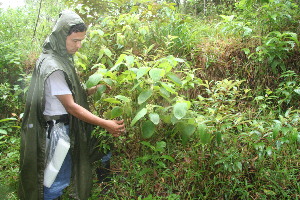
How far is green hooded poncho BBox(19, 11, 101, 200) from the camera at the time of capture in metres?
2.12

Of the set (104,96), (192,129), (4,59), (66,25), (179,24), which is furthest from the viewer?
(4,59)

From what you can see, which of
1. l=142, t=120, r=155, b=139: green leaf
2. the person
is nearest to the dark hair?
the person

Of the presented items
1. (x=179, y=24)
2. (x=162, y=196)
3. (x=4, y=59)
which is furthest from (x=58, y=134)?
(x=4, y=59)

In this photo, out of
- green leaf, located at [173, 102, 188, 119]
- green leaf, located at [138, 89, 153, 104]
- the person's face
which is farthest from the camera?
the person's face

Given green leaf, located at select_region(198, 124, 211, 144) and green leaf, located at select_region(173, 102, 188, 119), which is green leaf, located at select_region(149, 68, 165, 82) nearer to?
green leaf, located at select_region(173, 102, 188, 119)

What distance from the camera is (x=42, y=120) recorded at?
2.19 meters

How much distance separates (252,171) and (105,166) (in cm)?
154

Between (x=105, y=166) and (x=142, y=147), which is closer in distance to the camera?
(x=142, y=147)

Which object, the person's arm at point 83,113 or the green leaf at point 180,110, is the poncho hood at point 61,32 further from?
the green leaf at point 180,110

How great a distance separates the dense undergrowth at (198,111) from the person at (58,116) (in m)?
0.21

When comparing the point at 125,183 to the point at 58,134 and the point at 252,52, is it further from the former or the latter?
the point at 252,52

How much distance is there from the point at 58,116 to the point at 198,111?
140cm

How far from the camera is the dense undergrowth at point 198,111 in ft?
6.88

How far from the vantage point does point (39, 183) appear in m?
2.21
